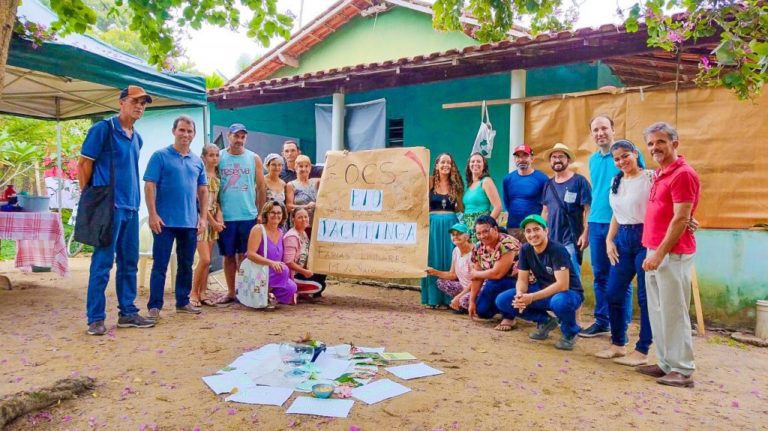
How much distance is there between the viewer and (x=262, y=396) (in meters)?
2.72

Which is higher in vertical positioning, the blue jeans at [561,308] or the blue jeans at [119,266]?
the blue jeans at [119,266]

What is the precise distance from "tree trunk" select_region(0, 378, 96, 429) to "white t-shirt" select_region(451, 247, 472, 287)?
327 cm

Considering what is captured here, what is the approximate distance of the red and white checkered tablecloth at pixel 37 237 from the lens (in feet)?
A: 18.5

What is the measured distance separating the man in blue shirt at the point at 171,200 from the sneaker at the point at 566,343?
10.5 ft

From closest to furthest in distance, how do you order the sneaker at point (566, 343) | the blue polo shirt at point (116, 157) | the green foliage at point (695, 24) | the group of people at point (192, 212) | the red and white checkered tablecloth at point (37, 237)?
the green foliage at point (695, 24) → the blue polo shirt at point (116, 157) → the group of people at point (192, 212) → the sneaker at point (566, 343) → the red and white checkered tablecloth at point (37, 237)

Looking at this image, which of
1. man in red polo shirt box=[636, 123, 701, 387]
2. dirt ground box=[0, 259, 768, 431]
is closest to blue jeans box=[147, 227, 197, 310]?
dirt ground box=[0, 259, 768, 431]

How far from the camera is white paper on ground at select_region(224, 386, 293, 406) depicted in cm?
266

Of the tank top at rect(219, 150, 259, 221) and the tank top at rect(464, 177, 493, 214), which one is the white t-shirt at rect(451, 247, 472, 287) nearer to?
the tank top at rect(464, 177, 493, 214)

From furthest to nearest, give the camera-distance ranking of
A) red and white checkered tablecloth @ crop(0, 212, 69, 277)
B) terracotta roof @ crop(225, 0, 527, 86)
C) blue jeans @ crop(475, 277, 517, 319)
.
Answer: terracotta roof @ crop(225, 0, 527, 86), red and white checkered tablecloth @ crop(0, 212, 69, 277), blue jeans @ crop(475, 277, 517, 319)

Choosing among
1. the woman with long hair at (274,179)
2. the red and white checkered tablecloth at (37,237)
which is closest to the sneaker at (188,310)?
the woman with long hair at (274,179)

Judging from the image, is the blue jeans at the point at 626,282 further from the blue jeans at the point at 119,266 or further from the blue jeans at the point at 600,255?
the blue jeans at the point at 119,266

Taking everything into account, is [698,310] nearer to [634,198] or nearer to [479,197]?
[634,198]

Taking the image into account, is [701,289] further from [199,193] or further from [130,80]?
[130,80]

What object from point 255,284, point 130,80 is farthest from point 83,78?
point 255,284
